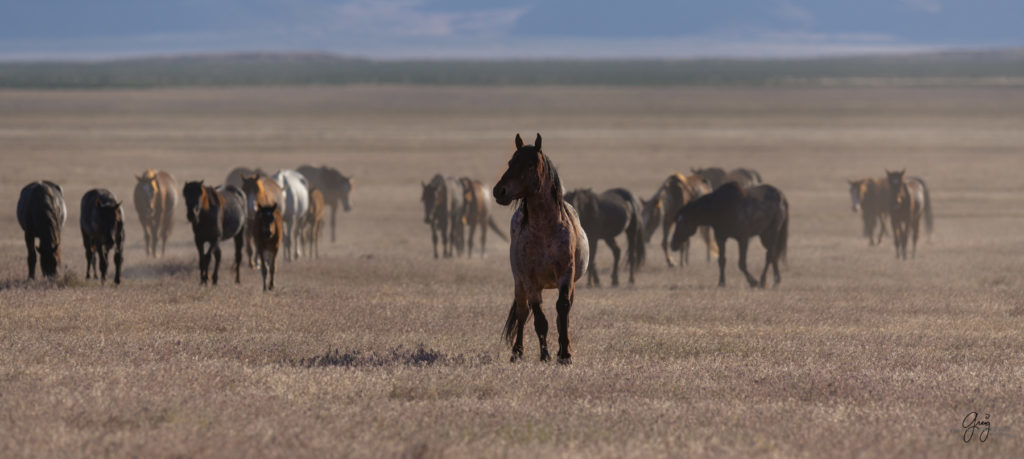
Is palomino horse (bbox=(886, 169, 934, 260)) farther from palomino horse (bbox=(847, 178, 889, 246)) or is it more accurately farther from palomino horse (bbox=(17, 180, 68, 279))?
palomino horse (bbox=(17, 180, 68, 279))

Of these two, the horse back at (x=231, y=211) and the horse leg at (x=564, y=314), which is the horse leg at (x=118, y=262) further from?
the horse leg at (x=564, y=314)

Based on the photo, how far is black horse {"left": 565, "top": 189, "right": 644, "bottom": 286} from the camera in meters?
20.8

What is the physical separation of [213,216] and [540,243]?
8.09 metres

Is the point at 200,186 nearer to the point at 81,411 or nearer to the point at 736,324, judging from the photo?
the point at 736,324

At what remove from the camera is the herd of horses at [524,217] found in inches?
404

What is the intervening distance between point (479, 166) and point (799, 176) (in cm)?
1193

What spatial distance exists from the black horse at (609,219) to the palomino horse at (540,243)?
9.89 meters

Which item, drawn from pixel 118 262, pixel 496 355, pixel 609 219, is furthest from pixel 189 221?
pixel 496 355

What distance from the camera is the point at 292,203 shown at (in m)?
23.4

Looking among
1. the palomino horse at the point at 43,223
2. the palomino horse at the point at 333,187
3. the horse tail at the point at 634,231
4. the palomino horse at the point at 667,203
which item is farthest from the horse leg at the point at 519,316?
the palomino horse at the point at 333,187

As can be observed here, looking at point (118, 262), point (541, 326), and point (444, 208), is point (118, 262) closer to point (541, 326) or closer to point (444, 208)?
point (541, 326)

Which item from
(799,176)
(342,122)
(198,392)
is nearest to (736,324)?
(198,392)

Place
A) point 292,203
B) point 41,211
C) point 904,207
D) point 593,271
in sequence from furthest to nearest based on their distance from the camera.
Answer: point 904,207 < point 292,203 < point 593,271 < point 41,211

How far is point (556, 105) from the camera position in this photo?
10181cm
